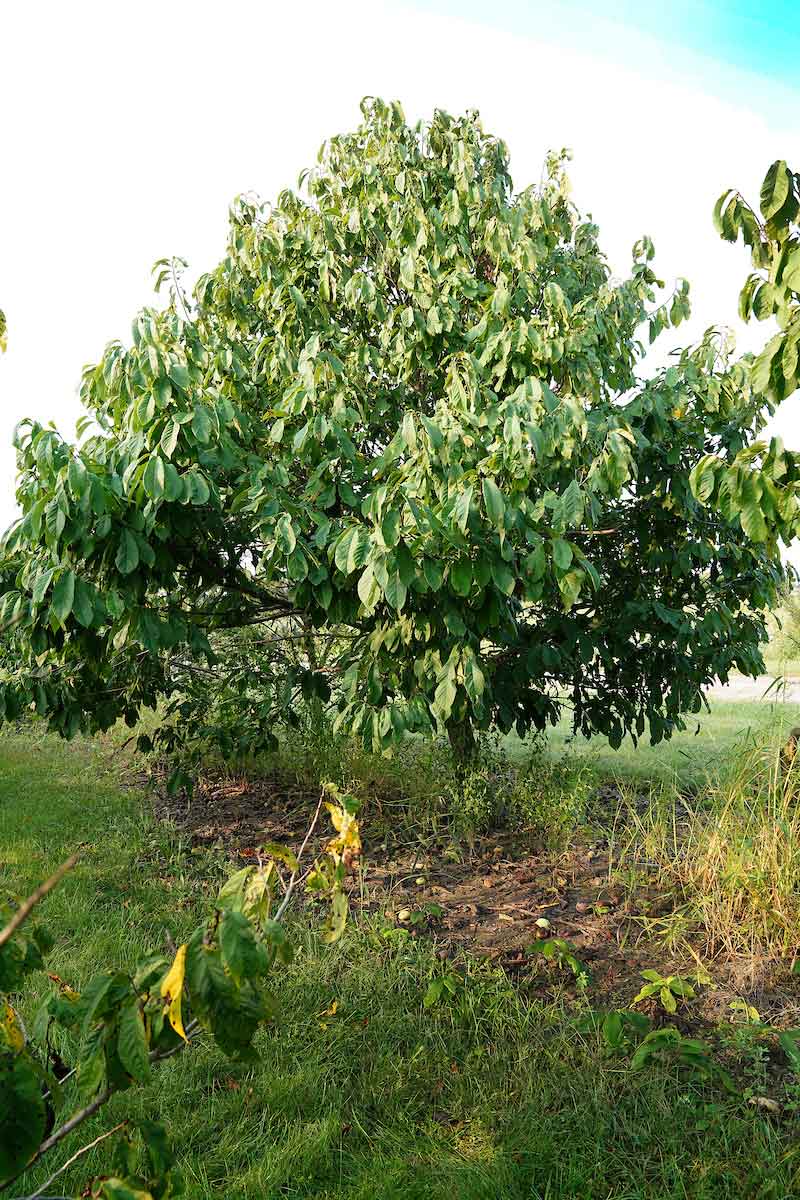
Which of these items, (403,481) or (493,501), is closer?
(493,501)

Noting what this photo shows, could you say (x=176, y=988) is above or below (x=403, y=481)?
below

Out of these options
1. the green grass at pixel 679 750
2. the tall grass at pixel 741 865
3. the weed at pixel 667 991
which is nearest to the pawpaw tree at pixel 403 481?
the tall grass at pixel 741 865

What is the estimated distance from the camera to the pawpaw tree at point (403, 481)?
278 cm

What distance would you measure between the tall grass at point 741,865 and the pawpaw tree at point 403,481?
1.74 ft

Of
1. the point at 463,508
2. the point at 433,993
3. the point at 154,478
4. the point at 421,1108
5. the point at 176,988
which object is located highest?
the point at 154,478

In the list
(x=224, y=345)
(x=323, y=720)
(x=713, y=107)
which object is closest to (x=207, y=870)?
(x=323, y=720)

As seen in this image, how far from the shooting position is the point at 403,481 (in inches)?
112

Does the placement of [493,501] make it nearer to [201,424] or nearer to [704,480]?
[704,480]

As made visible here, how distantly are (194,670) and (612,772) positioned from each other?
317 cm

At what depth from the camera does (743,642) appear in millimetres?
4035

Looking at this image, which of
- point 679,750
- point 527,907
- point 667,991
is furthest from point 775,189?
point 679,750

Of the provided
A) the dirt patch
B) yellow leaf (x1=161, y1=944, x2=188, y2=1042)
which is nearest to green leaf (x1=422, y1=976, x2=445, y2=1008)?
the dirt patch

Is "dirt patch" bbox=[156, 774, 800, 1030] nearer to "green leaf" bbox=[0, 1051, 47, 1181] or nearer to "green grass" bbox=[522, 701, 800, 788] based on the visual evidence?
"green grass" bbox=[522, 701, 800, 788]

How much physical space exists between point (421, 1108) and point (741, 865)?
5.06ft
